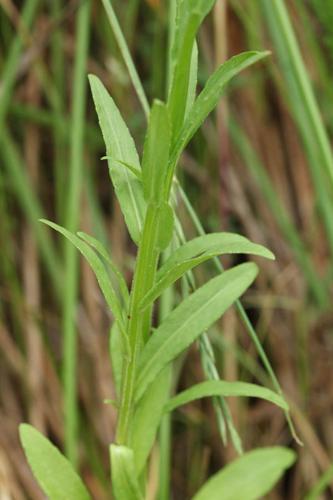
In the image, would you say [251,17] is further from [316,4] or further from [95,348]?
[95,348]

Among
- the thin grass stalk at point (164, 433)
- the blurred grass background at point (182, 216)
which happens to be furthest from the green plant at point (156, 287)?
the blurred grass background at point (182, 216)

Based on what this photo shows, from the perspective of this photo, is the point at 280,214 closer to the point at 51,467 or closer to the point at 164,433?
the point at 164,433

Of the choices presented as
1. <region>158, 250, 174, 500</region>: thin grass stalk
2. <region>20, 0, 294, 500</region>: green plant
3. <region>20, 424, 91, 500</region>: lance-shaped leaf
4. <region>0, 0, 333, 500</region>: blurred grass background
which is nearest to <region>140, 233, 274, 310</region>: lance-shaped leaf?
<region>20, 0, 294, 500</region>: green plant

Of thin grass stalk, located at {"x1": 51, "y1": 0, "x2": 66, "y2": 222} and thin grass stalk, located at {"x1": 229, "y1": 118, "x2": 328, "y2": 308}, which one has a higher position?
thin grass stalk, located at {"x1": 51, "y1": 0, "x2": 66, "y2": 222}

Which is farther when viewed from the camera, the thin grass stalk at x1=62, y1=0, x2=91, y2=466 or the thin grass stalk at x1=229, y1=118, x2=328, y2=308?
the thin grass stalk at x1=229, y1=118, x2=328, y2=308

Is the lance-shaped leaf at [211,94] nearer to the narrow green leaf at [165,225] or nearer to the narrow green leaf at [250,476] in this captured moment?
the narrow green leaf at [165,225]

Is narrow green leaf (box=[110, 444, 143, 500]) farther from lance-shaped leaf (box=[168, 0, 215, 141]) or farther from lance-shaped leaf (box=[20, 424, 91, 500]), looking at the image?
lance-shaped leaf (box=[168, 0, 215, 141])

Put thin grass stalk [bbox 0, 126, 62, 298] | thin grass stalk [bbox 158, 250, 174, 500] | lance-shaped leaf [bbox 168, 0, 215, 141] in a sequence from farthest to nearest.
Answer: thin grass stalk [bbox 0, 126, 62, 298] → thin grass stalk [bbox 158, 250, 174, 500] → lance-shaped leaf [bbox 168, 0, 215, 141]

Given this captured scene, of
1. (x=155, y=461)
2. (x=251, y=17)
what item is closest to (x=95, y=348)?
(x=155, y=461)
